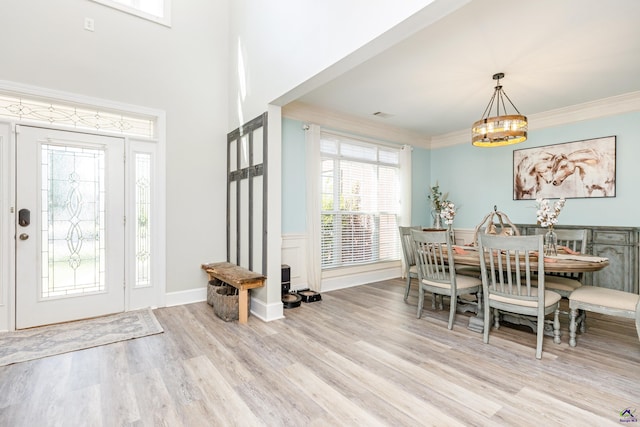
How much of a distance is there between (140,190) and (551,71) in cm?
490

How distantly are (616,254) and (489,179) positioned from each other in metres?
2.04

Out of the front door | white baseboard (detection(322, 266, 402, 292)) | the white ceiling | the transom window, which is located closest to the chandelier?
the white ceiling

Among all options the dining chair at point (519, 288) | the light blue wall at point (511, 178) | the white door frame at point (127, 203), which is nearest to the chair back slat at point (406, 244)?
the dining chair at point (519, 288)

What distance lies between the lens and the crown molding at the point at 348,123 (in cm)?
455

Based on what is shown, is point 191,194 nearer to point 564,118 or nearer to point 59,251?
point 59,251

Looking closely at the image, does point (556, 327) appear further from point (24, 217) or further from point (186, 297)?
point (24, 217)

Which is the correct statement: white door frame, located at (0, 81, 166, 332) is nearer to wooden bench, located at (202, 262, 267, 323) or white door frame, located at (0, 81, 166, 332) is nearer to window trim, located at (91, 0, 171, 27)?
wooden bench, located at (202, 262, 267, 323)

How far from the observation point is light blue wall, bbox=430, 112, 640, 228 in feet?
13.6

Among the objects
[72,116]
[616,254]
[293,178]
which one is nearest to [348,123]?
[293,178]

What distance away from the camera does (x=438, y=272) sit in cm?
338

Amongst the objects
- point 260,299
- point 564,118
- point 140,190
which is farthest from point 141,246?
point 564,118

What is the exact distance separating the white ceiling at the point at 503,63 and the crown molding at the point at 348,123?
0.11 m

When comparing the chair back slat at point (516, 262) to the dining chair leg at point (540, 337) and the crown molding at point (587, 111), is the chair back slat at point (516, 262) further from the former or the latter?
the crown molding at point (587, 111)

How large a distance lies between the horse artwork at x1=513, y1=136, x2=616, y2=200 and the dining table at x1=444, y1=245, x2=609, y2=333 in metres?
1.68
